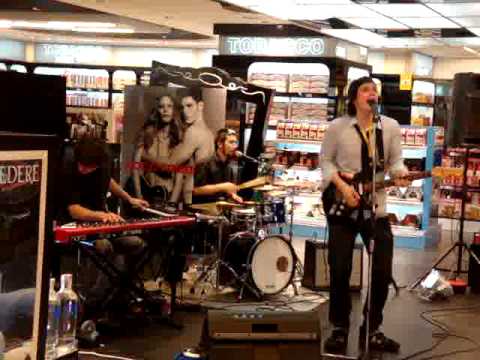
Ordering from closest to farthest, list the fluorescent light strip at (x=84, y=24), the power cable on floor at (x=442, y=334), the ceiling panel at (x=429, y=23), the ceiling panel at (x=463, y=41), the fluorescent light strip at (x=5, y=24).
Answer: the power cable on floor at (x=442, y=334)
the ceiling panel at (x=429, y=23)
the ceiling panel at (x=463, y=41)
the fluorescent light strip at (x=84, y=24)
the fluorescent light strip at (x=5, y=24)

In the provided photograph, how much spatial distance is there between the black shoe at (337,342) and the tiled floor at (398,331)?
3.2 inches

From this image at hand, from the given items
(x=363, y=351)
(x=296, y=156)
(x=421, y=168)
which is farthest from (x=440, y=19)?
(x=363, y=351)

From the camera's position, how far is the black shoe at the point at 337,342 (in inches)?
192

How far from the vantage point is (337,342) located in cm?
488

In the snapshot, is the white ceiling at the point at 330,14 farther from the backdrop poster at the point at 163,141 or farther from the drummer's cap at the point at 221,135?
the backdrop poster at the point at 163,141

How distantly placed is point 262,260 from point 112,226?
1.89 meters

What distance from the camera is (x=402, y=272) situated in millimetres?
8070

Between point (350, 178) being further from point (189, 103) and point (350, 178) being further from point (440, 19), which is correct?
point (440, 19)

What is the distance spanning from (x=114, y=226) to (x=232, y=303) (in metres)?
1.76

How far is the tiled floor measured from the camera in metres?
4.91

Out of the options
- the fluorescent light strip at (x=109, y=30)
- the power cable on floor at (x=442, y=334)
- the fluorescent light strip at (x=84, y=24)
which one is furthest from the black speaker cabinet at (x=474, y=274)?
the fluorescent light strip at (x=109, y=30)

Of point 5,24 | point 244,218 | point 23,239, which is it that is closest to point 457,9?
point 244,218

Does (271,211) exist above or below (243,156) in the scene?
below

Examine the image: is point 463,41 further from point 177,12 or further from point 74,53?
point 74,53
